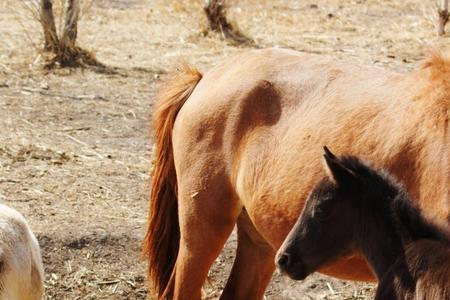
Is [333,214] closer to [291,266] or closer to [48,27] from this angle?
[291,266]

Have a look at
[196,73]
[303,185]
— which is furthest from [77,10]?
[303,185]

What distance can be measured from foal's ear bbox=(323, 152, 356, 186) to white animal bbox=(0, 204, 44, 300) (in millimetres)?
1672

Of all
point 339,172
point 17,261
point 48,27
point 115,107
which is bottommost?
point 115,107

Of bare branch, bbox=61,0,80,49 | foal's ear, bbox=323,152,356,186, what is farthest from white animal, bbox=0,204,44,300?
bare branch, bbox=61,0,80,49

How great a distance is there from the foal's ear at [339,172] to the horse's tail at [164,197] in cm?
159

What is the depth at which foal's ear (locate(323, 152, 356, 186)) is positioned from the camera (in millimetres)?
3881

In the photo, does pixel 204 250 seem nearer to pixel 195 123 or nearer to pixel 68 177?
pixel 195 123

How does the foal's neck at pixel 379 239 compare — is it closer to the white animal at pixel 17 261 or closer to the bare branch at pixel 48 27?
the white animal at pixel 17 261

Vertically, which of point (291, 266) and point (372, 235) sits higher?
point (372, 235)

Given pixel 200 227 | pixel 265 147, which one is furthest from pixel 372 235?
pixel 200 227

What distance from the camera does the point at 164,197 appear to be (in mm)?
5508

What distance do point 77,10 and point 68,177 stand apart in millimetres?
4163

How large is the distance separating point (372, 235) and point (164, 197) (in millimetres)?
1785

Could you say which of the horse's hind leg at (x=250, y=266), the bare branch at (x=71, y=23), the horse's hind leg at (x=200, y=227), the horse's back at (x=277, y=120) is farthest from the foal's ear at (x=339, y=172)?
the bare branch at (x=71, y=23)
